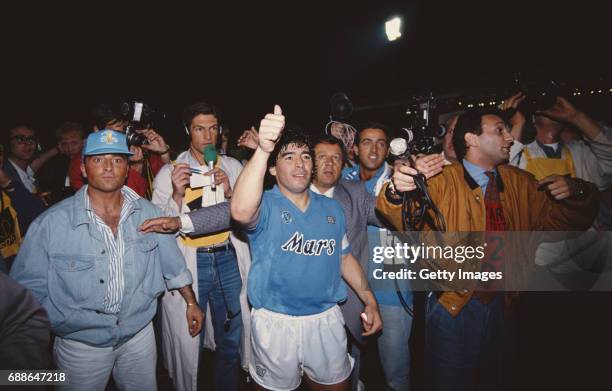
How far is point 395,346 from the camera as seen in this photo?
3252 millimetres

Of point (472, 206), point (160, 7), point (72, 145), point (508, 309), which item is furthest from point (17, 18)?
point (508, 309)

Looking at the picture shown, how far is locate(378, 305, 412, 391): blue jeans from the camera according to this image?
3244 millimetres

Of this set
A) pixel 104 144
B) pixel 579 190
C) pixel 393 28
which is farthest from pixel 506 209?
pixel 393 28

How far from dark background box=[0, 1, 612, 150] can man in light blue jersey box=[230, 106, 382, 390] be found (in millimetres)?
5272

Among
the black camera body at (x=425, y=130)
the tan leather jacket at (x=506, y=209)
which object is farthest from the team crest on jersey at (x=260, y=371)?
the black camera body at (x=425, y=130)

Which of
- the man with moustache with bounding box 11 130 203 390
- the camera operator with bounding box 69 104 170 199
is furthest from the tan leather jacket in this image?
the camera operator with bounding box 69 104 170 199

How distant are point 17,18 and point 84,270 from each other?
8.24 meters

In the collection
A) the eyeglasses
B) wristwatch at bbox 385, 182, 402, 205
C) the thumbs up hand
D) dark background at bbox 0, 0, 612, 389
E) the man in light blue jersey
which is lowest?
the man in light blue jersey

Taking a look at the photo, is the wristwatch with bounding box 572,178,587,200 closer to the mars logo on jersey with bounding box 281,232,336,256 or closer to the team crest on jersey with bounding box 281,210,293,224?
the mars logo on jersey with bounding box 281,232,336,256

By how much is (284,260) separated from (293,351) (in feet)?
2.22

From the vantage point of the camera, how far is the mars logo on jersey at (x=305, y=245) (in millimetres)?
2486

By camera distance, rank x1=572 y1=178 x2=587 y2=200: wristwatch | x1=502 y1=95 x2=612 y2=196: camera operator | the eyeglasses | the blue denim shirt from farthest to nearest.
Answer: the eyeglasses
x1=502 y1=95 x2=612 y2=196: camera operator
x1=572 y1=178 x2=587 y2=200: wristwatch
the blue denim shirt

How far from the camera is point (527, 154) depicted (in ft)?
13.3

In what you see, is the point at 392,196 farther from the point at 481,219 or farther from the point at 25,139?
the point at 25,139
